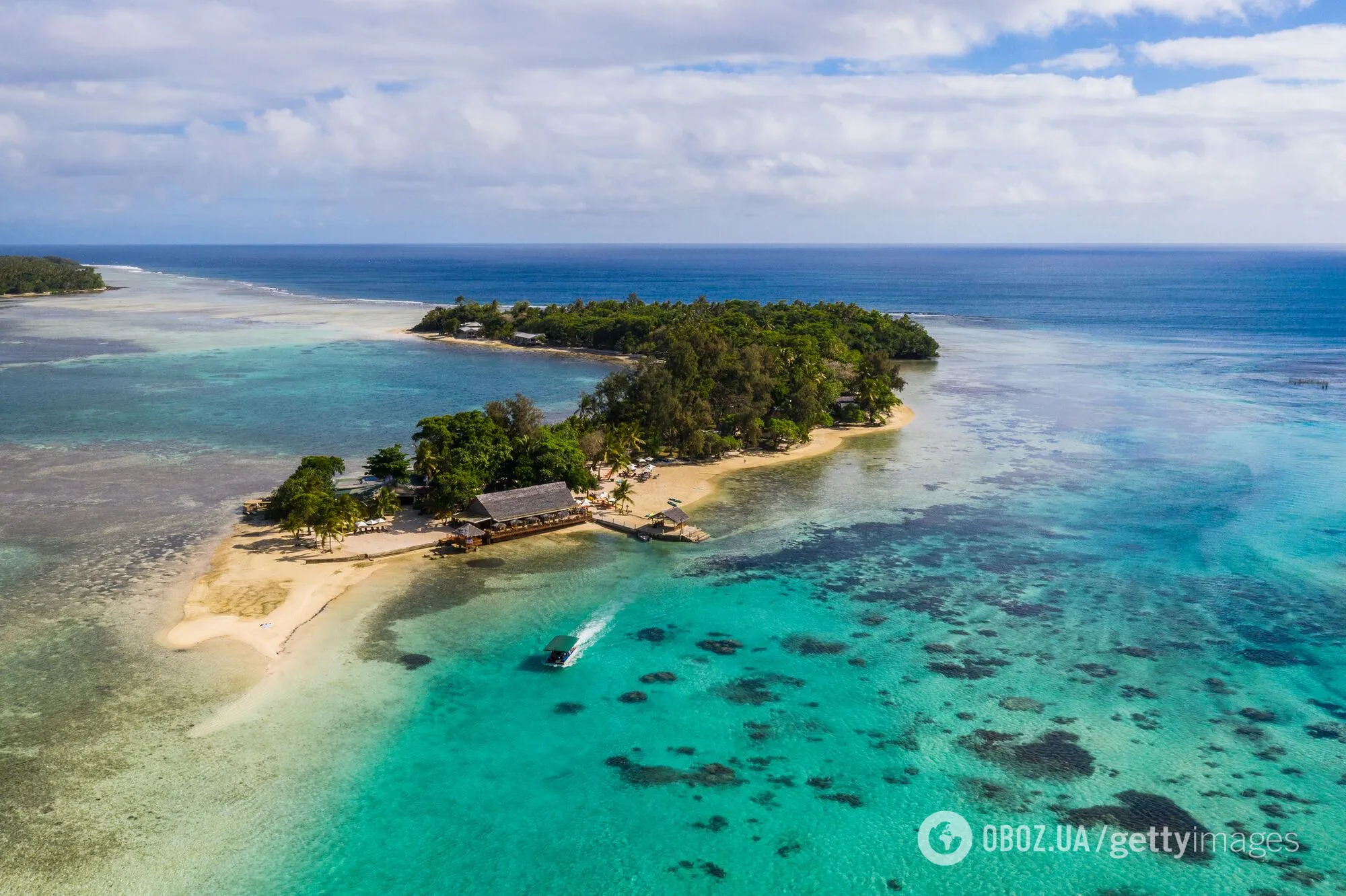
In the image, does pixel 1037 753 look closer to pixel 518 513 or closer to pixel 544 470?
pixel 518 513

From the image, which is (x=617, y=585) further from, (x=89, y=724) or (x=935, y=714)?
(x=89, y=724)

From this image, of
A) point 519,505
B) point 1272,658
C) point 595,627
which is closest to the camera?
point 1272,658

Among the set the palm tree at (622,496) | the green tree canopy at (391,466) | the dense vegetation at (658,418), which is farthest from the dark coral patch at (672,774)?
the green tree canopy at (391,466)

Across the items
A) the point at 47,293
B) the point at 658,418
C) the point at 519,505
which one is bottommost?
the point at 519,505

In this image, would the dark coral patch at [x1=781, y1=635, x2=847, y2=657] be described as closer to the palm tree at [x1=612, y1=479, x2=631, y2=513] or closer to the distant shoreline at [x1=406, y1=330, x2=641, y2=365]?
the palm tree at [x1=612, y1=479, x2=631, y2=513]

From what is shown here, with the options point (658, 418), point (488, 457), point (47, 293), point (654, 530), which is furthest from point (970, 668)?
point (47, 293)

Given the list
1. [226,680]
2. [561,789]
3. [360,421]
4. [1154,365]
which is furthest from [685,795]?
→ [1154,365]

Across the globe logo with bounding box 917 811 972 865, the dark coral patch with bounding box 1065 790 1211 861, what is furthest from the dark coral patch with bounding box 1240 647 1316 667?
the globe logo with bounding box 917 811 972 865
